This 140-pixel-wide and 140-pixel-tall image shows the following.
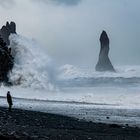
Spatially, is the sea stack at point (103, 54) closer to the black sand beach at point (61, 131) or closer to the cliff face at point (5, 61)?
the cliff face at point (5, 61)

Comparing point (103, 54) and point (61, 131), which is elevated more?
point (103, 54)

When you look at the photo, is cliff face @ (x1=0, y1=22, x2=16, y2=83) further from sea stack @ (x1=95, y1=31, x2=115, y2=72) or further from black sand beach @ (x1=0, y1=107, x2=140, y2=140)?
sea stack @ (x1=95, y1=31, x2=115, y2=72)

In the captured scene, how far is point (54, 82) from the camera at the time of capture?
9469 cm

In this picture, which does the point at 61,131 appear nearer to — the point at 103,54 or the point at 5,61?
the point at 5,61

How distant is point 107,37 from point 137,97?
95.4 metres

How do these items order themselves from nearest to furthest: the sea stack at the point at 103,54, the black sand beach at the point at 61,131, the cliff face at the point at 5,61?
the black sand beach at the point at 61,131
the cliff face at the point at 5,61
the sea stack at the point at 103,54

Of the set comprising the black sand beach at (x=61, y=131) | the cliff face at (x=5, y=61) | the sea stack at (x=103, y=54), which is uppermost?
the sea stack at (x=103, y=54)

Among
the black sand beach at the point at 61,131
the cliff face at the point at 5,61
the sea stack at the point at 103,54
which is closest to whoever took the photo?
the black sand beach at the point at 61,131

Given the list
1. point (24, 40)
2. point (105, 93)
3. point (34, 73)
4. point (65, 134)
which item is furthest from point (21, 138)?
point (24, 40)

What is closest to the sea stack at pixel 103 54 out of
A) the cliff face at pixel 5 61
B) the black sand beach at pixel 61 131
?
the cliff face at pixel 5 61

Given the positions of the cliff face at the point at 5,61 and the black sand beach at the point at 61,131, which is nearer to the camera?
the black sand beach at the point at 61,131

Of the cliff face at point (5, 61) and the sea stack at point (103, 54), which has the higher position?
the sea stack at point (103, 54)

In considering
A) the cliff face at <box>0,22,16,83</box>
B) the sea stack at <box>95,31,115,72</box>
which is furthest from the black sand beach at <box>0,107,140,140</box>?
the sea stack at <box>95,31,115,72</box>

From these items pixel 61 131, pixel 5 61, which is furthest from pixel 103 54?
pixel 61 131
